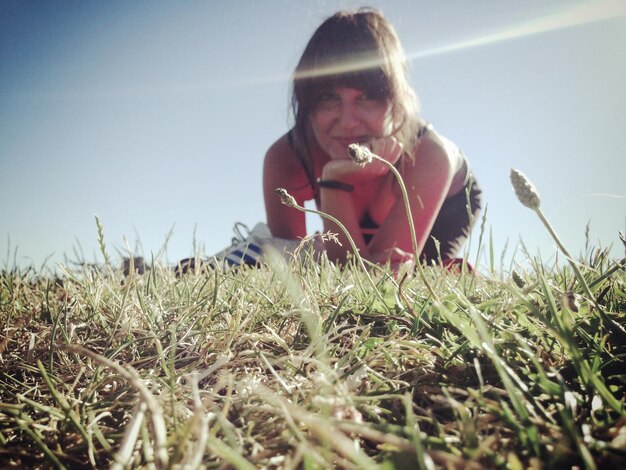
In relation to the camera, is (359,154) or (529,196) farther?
(359,154)

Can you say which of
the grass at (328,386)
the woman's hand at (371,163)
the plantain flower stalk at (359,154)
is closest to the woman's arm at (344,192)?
the woman's hand at (371,163)

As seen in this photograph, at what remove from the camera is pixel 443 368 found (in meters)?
0.61

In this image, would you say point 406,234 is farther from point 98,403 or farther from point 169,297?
point 98,403

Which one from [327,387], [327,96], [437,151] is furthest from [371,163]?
[327,387]

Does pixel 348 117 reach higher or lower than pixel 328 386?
higher

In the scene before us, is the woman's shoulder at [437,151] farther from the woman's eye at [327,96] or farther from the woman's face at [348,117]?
the woman's eye at [327,96]

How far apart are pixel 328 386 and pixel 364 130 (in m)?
3.01

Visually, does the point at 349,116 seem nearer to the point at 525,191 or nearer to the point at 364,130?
the point at 364,130

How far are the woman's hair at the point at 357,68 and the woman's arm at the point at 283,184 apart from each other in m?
0.29

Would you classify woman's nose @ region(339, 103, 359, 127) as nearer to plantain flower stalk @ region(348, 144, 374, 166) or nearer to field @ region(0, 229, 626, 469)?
field @ region(0, 229, 626, 469)

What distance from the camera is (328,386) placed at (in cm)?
48

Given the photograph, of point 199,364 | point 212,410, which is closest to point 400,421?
point 212,410

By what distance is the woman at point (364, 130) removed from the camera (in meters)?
3.00

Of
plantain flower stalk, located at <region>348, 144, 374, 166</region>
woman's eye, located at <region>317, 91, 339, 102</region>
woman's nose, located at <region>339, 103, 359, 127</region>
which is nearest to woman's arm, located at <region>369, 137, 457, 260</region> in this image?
woman's nose, located at <region>339, 103, 359, 127</region>
